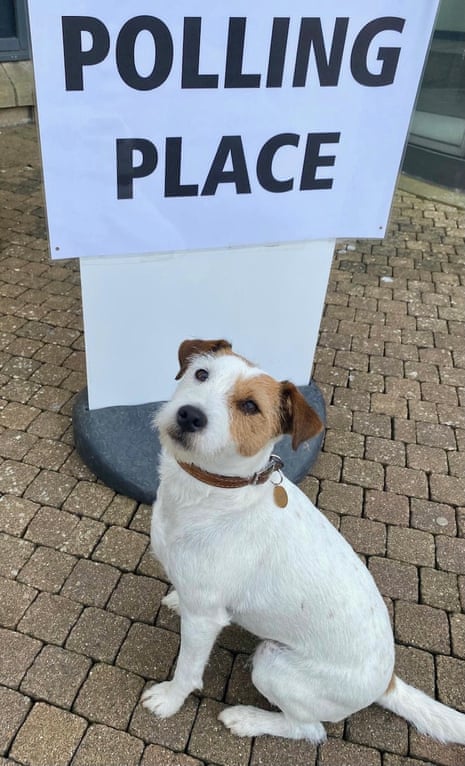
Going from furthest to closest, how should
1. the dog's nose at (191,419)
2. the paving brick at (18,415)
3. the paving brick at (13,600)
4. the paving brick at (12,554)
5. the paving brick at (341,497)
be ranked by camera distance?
1. the paving brick at (18,415)
2. the paving brick at (341,497)
3. the paving brick at (12,554)
4. the paving brick at (13,600)
5. the dog's nose at (191,419)

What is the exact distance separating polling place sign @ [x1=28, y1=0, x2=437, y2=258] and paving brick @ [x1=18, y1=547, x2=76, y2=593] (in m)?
1.78

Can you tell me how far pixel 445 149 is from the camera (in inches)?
368

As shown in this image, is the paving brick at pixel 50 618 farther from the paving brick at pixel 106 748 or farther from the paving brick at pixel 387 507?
the paving brick at pixel 387 507

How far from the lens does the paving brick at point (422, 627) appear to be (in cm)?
338

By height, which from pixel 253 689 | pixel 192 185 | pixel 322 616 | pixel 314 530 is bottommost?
pixel 253 689

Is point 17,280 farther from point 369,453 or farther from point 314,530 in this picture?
point 314,530

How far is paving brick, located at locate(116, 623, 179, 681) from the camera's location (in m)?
3.13

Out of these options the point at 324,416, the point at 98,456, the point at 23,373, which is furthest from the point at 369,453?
the point at 23,373

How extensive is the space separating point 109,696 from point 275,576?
3.88 feet

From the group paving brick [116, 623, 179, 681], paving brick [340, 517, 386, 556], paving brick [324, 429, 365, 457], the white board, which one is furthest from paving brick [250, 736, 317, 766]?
the white board

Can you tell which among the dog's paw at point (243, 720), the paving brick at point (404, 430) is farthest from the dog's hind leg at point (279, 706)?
the paving brick at point (404, 430)

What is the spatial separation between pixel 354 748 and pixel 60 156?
10.8ft

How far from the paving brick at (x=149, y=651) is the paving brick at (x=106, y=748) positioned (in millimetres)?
314

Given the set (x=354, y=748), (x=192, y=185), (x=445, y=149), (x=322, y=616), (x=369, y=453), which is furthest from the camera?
(x=445, y=149)
